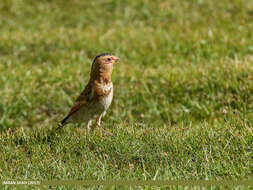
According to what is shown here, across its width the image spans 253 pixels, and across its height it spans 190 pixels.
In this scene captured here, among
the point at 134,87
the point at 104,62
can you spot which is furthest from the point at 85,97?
the point at 134,87

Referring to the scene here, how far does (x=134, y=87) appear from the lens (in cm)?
786

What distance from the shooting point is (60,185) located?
395 centimetres

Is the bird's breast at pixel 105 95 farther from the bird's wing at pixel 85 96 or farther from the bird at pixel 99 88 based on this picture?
the bird's wing at pixel 85 96

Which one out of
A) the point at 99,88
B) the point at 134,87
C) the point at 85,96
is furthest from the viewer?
the point at 134,87

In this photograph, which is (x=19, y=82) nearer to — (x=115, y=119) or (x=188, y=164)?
(x=115, y=119)

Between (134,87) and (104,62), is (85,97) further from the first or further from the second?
(134,87)

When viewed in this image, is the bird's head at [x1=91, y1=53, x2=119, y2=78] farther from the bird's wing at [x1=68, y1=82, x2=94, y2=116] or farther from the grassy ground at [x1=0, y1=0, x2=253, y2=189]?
the grassy ground at [x1=0, y1=0, x2=253, y2=189]

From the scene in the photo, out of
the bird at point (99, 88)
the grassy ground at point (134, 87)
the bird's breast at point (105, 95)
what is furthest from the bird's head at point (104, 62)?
the grassy ground at point (134, 87)

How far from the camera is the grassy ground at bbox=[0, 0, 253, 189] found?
4430mm

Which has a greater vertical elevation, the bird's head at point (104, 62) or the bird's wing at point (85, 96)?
the bird's head at point (104, 62)

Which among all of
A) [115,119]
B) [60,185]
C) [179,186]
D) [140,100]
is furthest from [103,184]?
[140,100]

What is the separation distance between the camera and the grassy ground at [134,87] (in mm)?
4430

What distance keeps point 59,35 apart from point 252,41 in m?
4.10

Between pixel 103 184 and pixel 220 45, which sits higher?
pixel 220 45
